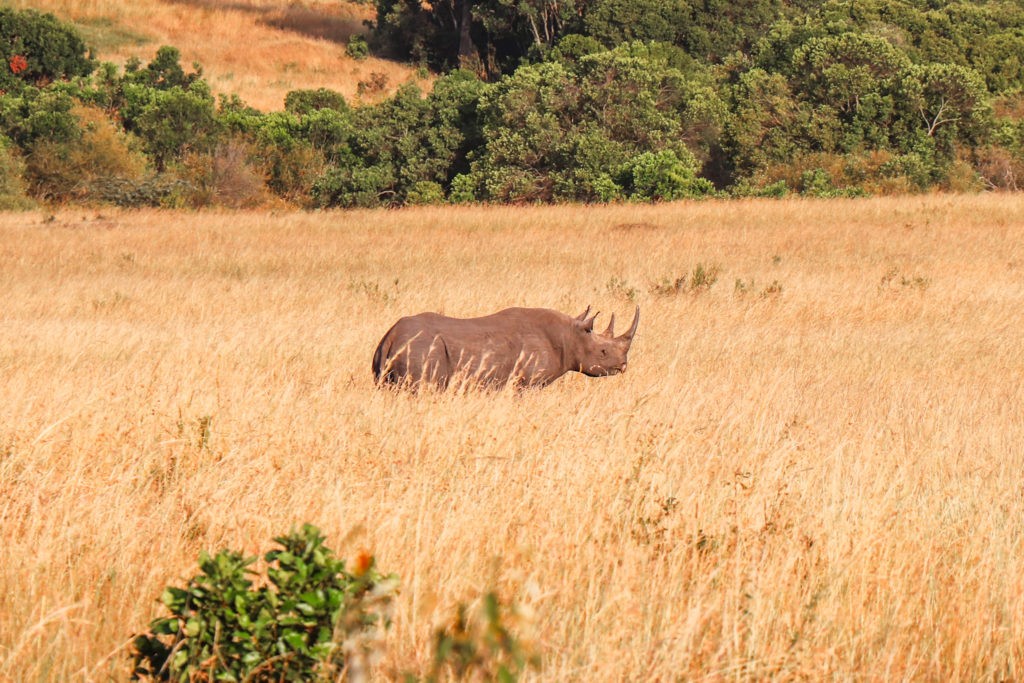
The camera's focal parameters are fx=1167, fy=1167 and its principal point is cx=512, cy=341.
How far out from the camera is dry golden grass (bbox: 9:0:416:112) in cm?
5753

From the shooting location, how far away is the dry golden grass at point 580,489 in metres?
4.01

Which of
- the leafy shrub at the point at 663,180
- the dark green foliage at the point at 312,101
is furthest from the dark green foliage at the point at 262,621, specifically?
the dark green foliage at the point at 312,101

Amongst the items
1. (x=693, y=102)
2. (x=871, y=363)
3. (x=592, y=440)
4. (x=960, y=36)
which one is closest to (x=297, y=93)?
(x=693, y=102)

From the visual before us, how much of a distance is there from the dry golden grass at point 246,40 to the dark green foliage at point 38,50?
571 cm

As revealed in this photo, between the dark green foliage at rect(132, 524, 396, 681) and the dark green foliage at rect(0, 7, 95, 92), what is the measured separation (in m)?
50.7

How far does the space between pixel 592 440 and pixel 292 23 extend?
228 ft

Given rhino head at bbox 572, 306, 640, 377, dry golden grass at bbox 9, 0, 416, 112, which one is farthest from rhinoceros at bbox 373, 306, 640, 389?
dry golden grass at bbox 9, 0, 416, 112

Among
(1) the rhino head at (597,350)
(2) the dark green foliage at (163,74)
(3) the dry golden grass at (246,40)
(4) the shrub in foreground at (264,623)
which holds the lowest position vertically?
(1) the rhino head at (597,350)

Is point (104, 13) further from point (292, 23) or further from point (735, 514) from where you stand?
point (735, 514)

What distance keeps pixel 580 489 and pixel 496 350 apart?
3.85 m

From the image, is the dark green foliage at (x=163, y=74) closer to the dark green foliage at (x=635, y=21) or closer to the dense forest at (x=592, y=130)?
the dense forest at (x=592, y=130)

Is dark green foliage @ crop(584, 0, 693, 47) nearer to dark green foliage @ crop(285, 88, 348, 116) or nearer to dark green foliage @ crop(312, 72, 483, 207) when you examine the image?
dark green foliage @ crop(285, 88, 348, 116)

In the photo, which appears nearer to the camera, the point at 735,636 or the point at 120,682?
the point at 120,682

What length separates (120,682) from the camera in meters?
3.53
